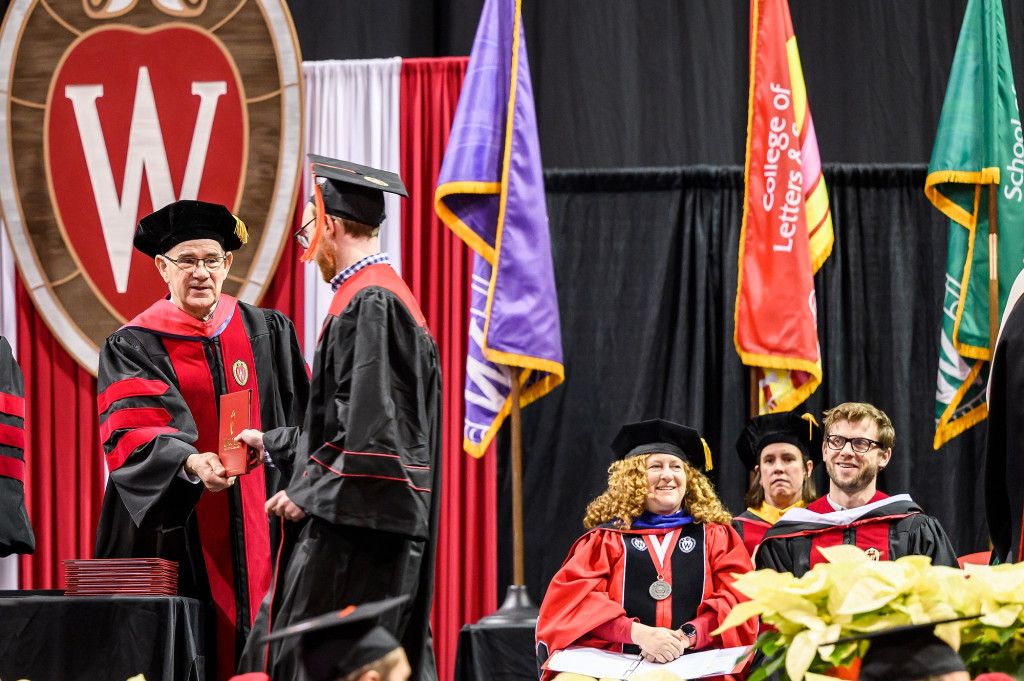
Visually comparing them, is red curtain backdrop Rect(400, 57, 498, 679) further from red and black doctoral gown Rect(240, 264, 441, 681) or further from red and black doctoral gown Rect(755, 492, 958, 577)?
red and black doctoral gown Rect(240, 264, 441, 681)

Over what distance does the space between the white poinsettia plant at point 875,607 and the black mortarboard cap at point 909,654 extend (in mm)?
12

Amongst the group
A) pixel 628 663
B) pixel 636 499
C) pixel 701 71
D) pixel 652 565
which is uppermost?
pixel 701 71

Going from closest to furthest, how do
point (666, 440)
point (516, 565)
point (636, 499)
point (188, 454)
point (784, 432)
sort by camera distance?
point (188, 454)
point (636, 499)
point (666, 440)
point (784, 432)
point (516, 565)

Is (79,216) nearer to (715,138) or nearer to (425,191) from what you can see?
(425,191)

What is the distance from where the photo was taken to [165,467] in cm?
416

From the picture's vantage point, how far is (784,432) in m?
5.50

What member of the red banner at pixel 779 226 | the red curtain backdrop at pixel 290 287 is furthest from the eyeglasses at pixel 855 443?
the red curtain backdrop at pixel 290 287

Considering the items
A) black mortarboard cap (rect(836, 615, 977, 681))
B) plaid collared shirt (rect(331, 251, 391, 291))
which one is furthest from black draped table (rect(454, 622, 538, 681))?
black mortarboard cap (rect(836, 615, 977, 681))

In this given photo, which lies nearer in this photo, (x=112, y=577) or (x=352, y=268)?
(x=352, y=268)

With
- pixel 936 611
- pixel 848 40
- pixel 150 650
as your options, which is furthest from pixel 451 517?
pixel 936 611

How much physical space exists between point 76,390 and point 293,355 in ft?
7.18

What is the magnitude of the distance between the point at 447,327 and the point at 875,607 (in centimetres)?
475

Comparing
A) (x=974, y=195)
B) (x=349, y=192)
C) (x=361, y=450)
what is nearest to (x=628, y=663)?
(x=361, y=450)

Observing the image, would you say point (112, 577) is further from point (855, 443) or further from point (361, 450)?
point (855, 443)
